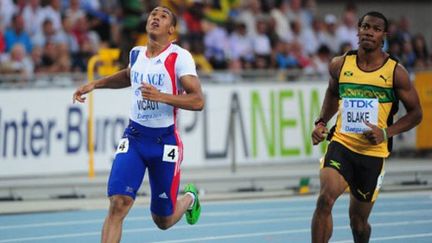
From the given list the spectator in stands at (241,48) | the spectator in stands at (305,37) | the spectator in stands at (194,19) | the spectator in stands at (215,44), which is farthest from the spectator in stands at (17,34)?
the spectator in stands at (305,37)

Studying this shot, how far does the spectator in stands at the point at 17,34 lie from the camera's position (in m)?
19.4

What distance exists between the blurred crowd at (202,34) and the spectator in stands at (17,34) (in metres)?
0.02

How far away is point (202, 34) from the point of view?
72.3 feet

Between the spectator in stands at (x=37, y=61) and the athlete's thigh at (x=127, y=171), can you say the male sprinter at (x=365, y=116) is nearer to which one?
the athlete's thigh at (x=127, y=171)

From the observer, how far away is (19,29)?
1952 cm

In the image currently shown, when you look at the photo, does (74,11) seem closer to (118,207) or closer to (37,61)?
(37,61)

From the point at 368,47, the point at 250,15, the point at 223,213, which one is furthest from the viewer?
the point at 250,15

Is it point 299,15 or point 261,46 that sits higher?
point 299,15

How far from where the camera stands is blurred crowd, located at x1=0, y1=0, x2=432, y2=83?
19428mm

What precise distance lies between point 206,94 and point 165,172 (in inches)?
385

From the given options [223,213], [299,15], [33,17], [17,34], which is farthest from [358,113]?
[299,15]

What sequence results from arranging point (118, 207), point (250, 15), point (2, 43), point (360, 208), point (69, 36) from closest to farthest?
point (118, 207) < point (360, 208) < point (2, 43) < point (69, 36) < point (250, 15)

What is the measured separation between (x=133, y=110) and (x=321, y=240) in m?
1.85

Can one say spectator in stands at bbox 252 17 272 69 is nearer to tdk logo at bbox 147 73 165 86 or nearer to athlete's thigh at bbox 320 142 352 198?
athlete's thigh at bbox 320 142 352 198
